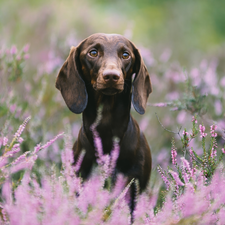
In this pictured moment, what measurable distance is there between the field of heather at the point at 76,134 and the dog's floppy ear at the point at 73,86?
0.47 m

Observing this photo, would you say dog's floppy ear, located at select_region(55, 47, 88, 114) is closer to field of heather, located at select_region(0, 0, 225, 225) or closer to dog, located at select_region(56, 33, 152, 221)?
dog, located at select_region(56, 33, 152, 221)

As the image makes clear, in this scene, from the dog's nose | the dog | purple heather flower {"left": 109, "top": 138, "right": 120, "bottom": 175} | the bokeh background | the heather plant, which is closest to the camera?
the heather plant

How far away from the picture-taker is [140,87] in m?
2.71

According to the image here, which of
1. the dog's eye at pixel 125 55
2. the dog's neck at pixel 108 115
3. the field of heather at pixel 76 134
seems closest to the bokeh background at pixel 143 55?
the field of heather at pixel 76 134

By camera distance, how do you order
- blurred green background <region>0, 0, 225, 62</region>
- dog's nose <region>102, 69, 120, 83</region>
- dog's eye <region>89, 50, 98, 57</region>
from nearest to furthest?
dog's nose <region>102, 69, 120, 83</region>, dog's eye <region>89, 50, 98, 57</region>, blurred green background <region>0, 0, 225, 62</region>

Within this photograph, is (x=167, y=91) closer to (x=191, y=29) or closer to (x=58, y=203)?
(x=58, y=203)

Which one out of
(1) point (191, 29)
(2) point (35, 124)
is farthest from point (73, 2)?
(2) point (35, 124)

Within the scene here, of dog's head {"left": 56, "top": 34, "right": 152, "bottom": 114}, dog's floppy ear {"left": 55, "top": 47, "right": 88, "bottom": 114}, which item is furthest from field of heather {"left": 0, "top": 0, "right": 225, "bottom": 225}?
dog's floppy ear {"left": 55, "top": 47, "right": 88, "bottom": 114}

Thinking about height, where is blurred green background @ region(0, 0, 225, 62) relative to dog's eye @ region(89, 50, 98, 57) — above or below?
below

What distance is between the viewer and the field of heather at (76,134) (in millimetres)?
1420

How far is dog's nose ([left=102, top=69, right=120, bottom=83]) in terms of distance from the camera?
221cm

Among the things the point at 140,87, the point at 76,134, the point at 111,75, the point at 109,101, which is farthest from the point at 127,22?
the point at 111,75

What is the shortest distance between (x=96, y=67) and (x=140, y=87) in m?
0.43

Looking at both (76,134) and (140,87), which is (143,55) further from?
(140,87)
